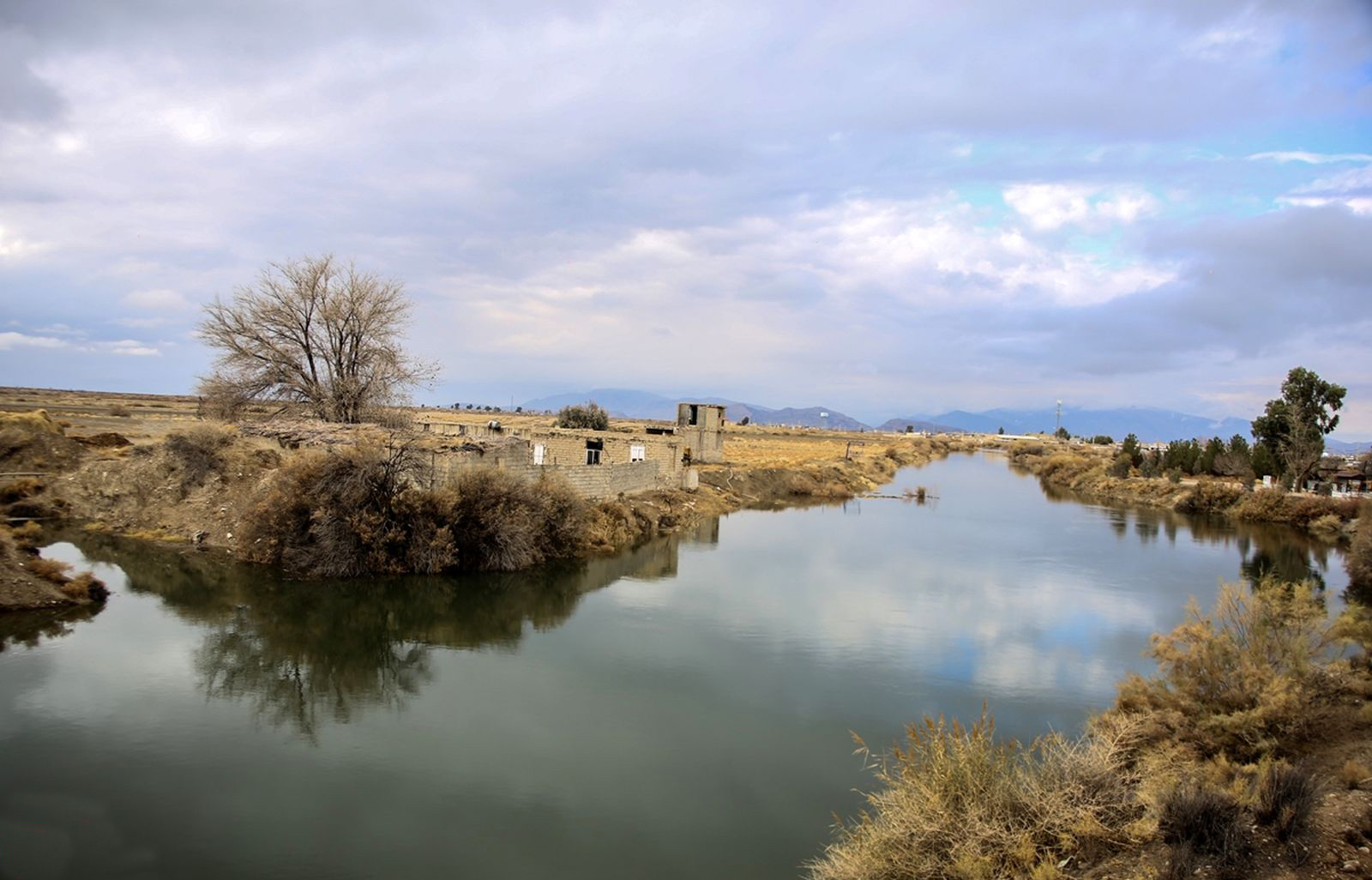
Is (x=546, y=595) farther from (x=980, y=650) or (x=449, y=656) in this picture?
(x=980, y=650)

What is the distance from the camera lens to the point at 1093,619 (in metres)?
19.7

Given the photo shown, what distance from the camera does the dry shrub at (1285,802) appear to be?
24.6 feet

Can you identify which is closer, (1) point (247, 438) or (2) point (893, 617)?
(2) point (893, 617)

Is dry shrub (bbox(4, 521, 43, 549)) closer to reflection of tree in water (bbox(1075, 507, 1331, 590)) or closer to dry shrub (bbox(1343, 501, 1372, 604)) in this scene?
reflection of tree in water (bbox(1075, 507, 1331, 590))

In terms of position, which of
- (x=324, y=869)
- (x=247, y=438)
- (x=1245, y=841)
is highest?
(x=247, y=438)

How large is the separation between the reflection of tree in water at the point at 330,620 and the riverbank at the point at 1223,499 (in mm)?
Answer: 33352

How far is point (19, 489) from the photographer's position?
25.2m

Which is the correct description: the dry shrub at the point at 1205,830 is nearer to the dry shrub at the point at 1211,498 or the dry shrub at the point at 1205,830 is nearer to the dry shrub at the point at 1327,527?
the dry shrub at the point at 1327,527

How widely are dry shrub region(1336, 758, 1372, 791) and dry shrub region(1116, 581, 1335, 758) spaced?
1000 millimetres

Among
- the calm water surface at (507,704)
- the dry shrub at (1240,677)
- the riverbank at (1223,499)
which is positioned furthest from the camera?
the riverbank at (1223,499)

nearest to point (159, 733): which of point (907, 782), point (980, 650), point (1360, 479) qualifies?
point (907, 782)

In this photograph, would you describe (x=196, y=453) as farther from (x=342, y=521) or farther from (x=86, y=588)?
(x=86, y=588)

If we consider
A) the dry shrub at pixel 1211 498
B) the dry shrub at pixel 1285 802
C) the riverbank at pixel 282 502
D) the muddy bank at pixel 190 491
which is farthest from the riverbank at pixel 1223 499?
the dry shrub at pixel 1285 802

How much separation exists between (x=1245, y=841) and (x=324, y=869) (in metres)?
8.67
